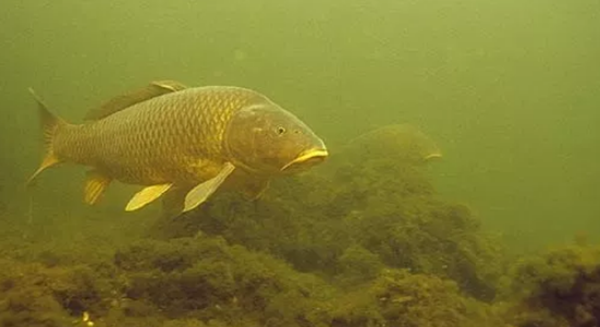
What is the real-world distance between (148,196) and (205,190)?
2.76 ft

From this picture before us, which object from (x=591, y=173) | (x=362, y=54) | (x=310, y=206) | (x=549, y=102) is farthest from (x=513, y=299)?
(x=362, y=54)

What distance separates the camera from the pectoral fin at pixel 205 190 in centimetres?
465

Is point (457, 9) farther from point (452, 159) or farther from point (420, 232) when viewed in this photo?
point (420, 232)

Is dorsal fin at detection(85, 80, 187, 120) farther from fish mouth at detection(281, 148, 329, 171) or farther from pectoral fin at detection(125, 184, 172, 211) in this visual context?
fish mouth at detection(281, 148, 329, 171)

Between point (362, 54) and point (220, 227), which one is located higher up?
point (220, 227)

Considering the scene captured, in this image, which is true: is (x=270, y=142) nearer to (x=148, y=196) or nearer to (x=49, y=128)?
(x=148, y=196)

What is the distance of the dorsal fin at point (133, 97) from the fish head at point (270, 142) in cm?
105

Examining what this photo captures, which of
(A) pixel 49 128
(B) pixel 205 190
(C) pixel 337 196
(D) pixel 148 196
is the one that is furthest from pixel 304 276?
(A) pixel 49 128

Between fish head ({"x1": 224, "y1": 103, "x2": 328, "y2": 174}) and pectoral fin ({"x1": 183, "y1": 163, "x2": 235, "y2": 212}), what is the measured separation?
0.12 m

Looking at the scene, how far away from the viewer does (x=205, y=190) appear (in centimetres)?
482

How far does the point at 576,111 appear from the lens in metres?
41.8

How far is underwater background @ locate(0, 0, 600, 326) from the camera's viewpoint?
13.9 ft

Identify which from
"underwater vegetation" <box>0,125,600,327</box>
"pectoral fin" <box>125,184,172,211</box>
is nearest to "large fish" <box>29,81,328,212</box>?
"pectoral fin" <box>125,184,172,211</box>

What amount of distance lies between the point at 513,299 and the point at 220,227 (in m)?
3.23
